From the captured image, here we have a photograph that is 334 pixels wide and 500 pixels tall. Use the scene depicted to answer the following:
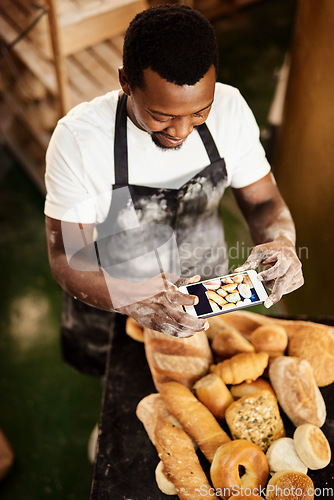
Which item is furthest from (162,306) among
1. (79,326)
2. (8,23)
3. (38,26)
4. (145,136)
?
(8,23)

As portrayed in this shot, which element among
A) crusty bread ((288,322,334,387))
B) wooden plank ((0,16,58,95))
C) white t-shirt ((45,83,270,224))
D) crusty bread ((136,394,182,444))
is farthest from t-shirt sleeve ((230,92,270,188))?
wooden plank ((0,16,58,95))

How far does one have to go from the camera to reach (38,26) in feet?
10.4

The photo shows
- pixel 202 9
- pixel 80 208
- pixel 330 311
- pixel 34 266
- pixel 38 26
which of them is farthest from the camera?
pixel 202 9

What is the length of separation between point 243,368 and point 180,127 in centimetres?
82

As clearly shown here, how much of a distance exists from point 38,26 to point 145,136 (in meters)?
1.94

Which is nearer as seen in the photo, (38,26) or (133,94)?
(133,94)

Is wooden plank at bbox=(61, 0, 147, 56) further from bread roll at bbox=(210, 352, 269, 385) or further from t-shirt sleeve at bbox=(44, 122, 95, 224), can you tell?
bread roll at bbox=(210, 352, 269, 385)

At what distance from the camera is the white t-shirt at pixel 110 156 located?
1684 mm

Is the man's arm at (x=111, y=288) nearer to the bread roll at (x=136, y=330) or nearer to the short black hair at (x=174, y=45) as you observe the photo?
the bread roll at (x=136, y=330)

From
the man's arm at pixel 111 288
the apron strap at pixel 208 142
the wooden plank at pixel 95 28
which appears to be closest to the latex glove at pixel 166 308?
the man's arm at pixel 111 288

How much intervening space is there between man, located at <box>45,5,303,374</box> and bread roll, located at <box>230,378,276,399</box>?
12.2 inches

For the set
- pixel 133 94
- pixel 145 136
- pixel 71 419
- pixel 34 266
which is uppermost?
pixel 133 94

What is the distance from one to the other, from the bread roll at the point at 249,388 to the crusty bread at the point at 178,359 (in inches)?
5.2

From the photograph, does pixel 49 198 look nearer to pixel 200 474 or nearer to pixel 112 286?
pixel 112 286
